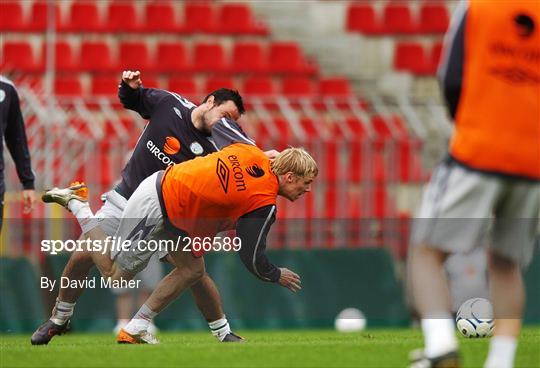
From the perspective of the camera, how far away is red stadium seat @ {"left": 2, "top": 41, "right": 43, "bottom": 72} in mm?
19406

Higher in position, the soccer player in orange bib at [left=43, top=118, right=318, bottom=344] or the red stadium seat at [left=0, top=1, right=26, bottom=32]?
the soccer player in orange bib at [left=43, top=118, right=318, bottom=344]

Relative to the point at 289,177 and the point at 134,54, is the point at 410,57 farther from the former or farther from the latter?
the point at 289,177

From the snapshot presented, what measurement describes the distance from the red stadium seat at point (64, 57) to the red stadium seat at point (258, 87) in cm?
237

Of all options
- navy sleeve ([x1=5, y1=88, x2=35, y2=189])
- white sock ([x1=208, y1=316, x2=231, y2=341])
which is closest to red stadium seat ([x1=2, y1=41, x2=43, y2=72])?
navy sleeve ([x1=5, y1=88, x2=35, y2=189])

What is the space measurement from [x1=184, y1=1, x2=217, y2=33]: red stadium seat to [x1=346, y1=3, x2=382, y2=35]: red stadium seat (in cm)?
216

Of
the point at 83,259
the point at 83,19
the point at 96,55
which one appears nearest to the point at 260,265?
the point at 83,259

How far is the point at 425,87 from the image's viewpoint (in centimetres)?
2050

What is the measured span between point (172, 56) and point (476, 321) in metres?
11.1

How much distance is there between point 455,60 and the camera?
631 cm

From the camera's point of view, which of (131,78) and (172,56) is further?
(172,56)

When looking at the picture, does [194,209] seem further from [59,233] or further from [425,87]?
[425,87]

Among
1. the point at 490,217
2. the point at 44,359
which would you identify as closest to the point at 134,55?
the point at 44,359

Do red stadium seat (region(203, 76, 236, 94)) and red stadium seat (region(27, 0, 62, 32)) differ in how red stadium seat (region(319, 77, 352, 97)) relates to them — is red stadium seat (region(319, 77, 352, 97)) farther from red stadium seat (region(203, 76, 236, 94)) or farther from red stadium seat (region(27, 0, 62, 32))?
red stadium seat (region(27, 0, 62, 32))

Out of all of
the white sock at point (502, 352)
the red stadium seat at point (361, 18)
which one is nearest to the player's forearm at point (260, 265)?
the white sock at point (502, 352)
